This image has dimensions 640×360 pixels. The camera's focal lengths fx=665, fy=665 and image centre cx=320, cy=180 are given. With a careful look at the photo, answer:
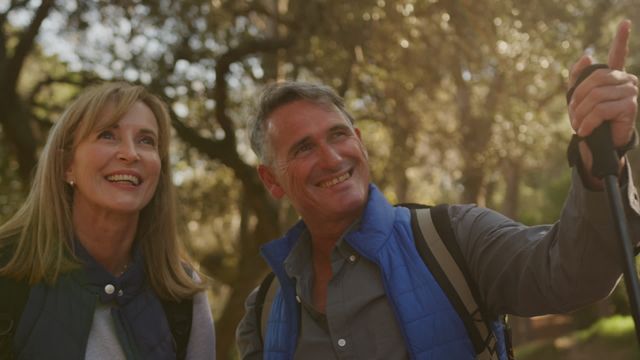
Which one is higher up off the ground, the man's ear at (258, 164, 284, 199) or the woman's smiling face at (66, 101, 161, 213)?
the woman's smiling face at (66, 101, 161, 213)

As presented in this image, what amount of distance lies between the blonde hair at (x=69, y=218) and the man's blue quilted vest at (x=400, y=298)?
601 millimetres

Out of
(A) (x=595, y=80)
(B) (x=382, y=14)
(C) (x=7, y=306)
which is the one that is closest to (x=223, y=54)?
(B) (x=382, y=14)

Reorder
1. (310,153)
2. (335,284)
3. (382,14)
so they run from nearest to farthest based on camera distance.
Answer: (335,284)
(310,153)
(382,14)

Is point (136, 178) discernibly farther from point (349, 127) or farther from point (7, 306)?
point (349, 127)

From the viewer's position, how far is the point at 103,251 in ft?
10.3

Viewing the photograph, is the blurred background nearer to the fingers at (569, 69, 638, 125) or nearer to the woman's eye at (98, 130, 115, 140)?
the woman's eye at (98, 130, 115, 140)

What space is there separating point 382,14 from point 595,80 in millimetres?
6788

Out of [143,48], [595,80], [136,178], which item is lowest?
[136,178]

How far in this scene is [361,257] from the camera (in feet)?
8.82

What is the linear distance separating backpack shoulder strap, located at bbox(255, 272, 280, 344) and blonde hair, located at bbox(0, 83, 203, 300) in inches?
13.7

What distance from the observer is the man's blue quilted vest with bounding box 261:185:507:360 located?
2355 millimetres

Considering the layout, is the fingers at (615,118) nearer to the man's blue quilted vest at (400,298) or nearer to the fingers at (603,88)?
the fingers at (603,88)

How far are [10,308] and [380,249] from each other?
1497 mm

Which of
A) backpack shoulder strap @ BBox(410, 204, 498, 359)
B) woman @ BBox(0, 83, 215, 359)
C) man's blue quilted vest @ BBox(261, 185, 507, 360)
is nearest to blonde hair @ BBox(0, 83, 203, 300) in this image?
woman @ BBox(0, 83, 215, 359)
